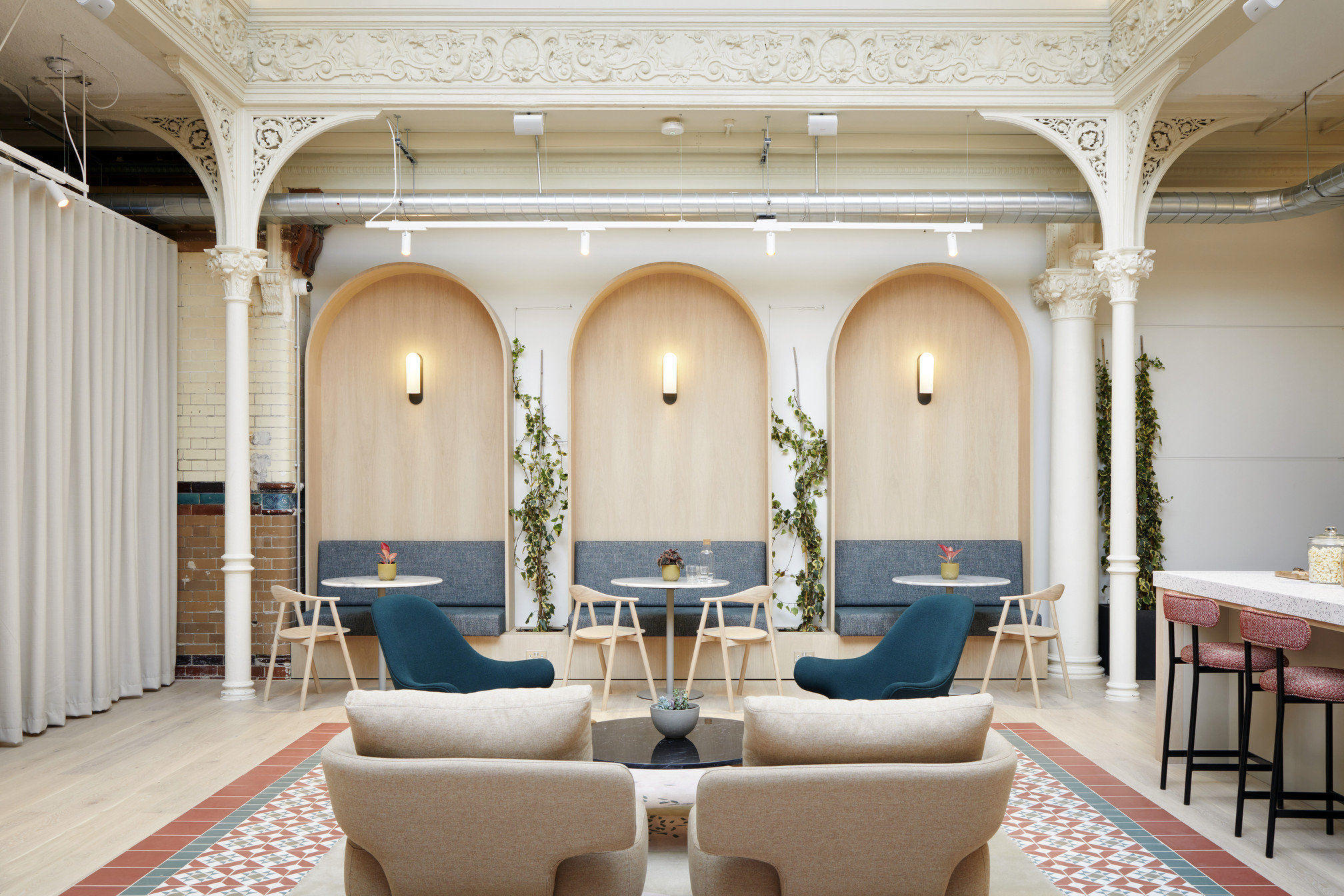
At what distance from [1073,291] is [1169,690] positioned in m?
3.63

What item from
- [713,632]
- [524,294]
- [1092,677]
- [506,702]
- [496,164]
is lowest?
[1092,677]

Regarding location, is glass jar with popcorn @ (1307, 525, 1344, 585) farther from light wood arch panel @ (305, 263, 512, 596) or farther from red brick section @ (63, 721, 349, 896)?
light wood arch panel @ (305, 263, 512, 596)

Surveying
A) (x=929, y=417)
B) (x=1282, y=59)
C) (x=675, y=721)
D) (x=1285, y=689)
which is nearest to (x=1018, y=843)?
(x=1285, y=689)

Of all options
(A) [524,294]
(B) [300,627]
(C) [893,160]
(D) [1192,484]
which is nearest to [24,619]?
(B) [300,627]

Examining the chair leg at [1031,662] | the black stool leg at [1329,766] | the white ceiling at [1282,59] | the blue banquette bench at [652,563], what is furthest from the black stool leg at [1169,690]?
the white ceiling at [1282,59]

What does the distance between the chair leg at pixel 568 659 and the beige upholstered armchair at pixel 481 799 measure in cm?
380

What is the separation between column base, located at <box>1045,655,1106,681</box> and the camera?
287 inches

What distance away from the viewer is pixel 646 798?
3.57 m

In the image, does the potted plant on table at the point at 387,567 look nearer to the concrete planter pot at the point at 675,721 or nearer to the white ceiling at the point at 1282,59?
the concrete planter pot at the point at 675,721

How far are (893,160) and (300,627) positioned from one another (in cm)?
553

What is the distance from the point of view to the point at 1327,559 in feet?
14.3

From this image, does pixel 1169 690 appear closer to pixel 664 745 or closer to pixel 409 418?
pixel 664 745

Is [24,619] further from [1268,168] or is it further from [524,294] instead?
[1268,168]

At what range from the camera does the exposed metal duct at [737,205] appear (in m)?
6.82
